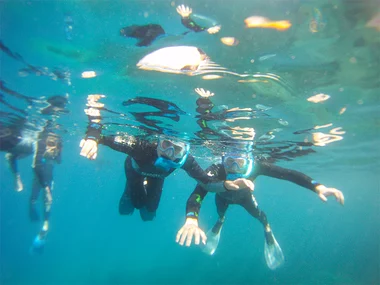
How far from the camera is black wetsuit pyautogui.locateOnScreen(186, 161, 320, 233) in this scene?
7.02m

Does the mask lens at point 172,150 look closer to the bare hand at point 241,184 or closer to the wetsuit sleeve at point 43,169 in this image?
the bare hand at point 241,184

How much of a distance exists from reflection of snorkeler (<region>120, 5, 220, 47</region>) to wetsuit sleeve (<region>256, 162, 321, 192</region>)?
4927 mm

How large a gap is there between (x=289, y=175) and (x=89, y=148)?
20.3 ft

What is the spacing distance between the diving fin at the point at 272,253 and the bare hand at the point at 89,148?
8.24 m

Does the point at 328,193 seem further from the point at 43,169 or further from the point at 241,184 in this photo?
the point at 43,169

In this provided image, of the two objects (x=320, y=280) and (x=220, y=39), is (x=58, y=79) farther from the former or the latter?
(x=320, y=280)

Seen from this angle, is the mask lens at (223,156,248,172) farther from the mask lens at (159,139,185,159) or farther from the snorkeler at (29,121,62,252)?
the snorkeler at (29,121,62,252)

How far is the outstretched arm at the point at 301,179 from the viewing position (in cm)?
590

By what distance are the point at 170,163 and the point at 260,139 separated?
27.8ft

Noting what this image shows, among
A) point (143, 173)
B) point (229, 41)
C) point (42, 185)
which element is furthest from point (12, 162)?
point (229, 41)

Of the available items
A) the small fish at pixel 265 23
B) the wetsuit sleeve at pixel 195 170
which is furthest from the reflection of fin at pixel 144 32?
the wetsuit sleeve at pixel 195 170

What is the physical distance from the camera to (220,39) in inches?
243

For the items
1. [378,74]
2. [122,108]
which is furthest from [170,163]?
[378,74]

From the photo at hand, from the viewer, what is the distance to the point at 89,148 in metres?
6.13
